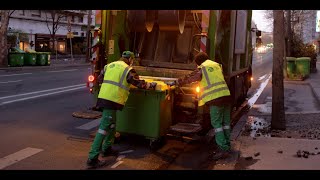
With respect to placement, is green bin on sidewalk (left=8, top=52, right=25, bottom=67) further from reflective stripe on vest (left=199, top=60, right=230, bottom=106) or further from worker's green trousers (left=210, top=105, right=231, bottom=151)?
worker's green trousers (left=210, top=105, right=231, bottom=151)

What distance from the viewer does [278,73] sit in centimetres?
831

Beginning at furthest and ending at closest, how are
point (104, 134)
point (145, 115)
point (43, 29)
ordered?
point (43, 29) → point (145, 115) → point (104, 134)

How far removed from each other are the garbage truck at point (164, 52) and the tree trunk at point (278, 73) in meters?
0.86

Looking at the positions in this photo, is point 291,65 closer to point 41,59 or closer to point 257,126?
point 257,126

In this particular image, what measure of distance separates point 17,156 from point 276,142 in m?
4.14

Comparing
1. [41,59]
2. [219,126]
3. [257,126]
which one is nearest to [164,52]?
[257,126]

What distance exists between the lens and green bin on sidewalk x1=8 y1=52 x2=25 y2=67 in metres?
25.6

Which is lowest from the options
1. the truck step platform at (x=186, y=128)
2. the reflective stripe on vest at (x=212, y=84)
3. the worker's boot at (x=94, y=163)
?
the worker's boot at (x=94, y=163)

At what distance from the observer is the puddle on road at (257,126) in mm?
8208

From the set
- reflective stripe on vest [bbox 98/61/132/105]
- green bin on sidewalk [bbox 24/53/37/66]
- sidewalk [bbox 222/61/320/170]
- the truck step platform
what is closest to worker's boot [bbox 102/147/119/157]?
reflective stripe on vest [bbox 98/61/132/105]

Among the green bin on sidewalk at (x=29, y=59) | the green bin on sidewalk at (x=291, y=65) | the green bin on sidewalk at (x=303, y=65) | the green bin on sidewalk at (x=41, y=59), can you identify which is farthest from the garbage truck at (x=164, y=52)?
the green bin on sidewalk at (x=41, y=59)

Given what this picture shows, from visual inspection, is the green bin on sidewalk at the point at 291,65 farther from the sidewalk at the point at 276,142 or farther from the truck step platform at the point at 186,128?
the truck step platform at the point at 186,128
